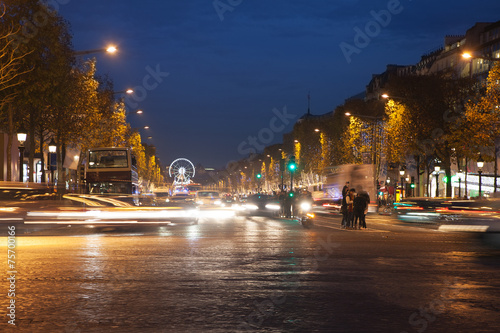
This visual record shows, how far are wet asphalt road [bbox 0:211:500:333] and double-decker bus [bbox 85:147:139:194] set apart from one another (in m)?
22.0

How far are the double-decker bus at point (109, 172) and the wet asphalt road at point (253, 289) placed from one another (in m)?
22.0

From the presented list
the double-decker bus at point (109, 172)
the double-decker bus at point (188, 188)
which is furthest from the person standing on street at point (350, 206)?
the double-decker bus at point (188, 188)

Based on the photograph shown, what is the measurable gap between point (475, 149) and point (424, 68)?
56170 millimetres

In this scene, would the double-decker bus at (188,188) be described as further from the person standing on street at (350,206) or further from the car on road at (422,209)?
the person standing on street at (350,206)

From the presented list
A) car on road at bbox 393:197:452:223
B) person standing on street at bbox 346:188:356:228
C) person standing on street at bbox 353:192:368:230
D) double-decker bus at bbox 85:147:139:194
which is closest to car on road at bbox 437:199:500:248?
car on road at bbox 393:197:452:223

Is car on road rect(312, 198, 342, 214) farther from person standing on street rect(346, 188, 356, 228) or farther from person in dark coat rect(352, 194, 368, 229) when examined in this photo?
person in dark coat rect(352, 194, 368, 229)

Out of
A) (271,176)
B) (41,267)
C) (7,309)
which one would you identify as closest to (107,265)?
(41,267)

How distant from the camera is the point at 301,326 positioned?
771cm

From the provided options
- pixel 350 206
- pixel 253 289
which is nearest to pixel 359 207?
pixel 350 206

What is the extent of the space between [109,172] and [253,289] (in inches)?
1222

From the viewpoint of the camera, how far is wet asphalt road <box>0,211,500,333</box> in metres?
7.91

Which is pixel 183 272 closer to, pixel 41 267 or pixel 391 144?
pixel 41 267

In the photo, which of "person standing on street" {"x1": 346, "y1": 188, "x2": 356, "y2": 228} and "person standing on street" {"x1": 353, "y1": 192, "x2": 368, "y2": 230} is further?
"person standing on street" {"x1": 346, "y1": 188, "x2": 356, "y2": 228}

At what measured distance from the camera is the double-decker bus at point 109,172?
132ft
